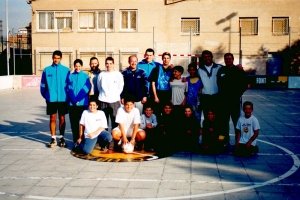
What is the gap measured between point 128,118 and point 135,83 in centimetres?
91

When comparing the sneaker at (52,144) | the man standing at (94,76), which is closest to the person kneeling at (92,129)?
the man standing at (94,76)

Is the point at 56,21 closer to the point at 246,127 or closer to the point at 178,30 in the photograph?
the point at 178,30

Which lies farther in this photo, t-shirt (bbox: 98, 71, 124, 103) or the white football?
t-shirt (bbox: 98, 71, 124, 103)

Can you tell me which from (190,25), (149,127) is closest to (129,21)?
(190,25)

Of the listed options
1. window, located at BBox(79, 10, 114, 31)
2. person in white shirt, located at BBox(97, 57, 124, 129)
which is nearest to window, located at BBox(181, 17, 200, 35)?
window, located at BBox(79, 10, 114, 31)

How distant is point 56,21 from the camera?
35250 millimetres

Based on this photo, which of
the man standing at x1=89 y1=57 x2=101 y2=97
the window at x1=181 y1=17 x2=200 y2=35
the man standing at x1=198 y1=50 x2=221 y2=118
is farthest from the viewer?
the window at x1=181 y1=17 x2=200 y2=35

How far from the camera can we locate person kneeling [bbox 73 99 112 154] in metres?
8.81

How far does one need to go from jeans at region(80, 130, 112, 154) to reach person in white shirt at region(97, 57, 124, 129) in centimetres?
63

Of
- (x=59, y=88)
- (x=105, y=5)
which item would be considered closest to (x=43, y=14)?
(x=105, y=5)

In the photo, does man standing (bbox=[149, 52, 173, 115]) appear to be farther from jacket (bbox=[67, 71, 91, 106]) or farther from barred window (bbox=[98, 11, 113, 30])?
barred window (bbox=[98, 11, 113, 30])

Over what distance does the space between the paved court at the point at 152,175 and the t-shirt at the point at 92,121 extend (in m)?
0.73

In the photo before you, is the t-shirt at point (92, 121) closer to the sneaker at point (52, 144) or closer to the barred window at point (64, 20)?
the sneaker at point (52, 144)

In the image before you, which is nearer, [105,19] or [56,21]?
[105,19]
